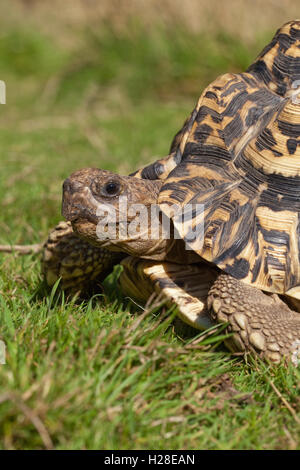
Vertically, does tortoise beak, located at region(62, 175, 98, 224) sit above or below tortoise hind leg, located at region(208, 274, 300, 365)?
above

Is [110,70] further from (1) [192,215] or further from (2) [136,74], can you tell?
(1) [192,215]

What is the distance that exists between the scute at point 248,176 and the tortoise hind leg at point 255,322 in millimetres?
70

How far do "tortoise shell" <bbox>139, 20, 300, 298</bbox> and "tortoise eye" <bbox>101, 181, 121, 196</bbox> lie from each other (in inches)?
8.5

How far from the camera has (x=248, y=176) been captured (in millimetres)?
2691

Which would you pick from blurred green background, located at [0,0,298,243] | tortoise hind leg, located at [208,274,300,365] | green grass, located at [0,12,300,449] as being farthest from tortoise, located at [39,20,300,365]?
blurred green background, located at [0,0,298,243]

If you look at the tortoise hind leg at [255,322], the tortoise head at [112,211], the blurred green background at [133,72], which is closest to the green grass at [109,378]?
the tortoise hind leg at [255,322]

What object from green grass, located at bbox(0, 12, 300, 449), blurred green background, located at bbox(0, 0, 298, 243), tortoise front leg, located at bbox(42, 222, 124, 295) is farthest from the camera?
blurred green background, located at bbox(0, 0, 298, 243)

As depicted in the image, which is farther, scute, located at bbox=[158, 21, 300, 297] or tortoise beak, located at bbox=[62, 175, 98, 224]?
tortoise beak, located at bbox=[62, 175, 98, 224]

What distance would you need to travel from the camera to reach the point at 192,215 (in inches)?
102

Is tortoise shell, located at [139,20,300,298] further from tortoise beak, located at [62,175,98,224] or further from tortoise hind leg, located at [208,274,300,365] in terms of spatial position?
tortoise beak, located at [62,175,98,224]

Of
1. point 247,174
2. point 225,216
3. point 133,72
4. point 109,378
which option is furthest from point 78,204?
point 133,72

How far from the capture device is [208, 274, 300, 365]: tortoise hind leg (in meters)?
2.40

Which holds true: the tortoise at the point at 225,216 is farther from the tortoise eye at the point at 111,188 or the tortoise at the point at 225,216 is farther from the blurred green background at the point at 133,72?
the blurred green background at the point at 133,72

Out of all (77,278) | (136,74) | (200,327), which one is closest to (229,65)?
(136,74)
